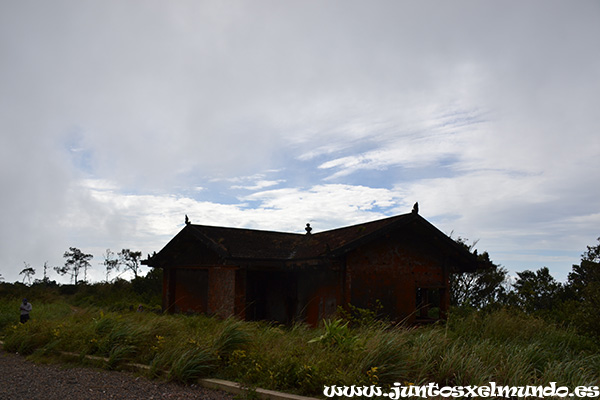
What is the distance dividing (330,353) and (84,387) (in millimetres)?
4110

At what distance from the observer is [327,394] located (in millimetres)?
6188

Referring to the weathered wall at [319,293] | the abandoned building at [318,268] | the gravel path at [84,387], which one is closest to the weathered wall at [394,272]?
the abandoned building at [318,268]

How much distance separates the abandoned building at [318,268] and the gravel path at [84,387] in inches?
230

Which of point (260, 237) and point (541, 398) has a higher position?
point (260, 237)

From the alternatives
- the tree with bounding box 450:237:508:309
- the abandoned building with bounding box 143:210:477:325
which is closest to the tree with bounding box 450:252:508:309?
the tree with bounding box 450:237:508:309

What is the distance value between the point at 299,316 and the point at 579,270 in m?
18.8

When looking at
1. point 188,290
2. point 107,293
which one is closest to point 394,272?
point 188,290

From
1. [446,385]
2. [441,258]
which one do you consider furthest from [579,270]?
[446,385]

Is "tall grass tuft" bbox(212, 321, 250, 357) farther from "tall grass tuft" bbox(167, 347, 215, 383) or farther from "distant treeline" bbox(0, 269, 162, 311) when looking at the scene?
"distant treeline" bbox(0, 269, 162, 311)

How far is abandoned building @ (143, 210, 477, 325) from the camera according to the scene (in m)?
13.1

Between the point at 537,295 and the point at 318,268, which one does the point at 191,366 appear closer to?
the point at 318,268

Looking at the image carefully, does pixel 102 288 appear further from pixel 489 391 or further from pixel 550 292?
pixel 489 391

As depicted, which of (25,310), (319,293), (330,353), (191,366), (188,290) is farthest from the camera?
(188,290)

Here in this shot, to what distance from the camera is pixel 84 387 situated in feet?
24.8
